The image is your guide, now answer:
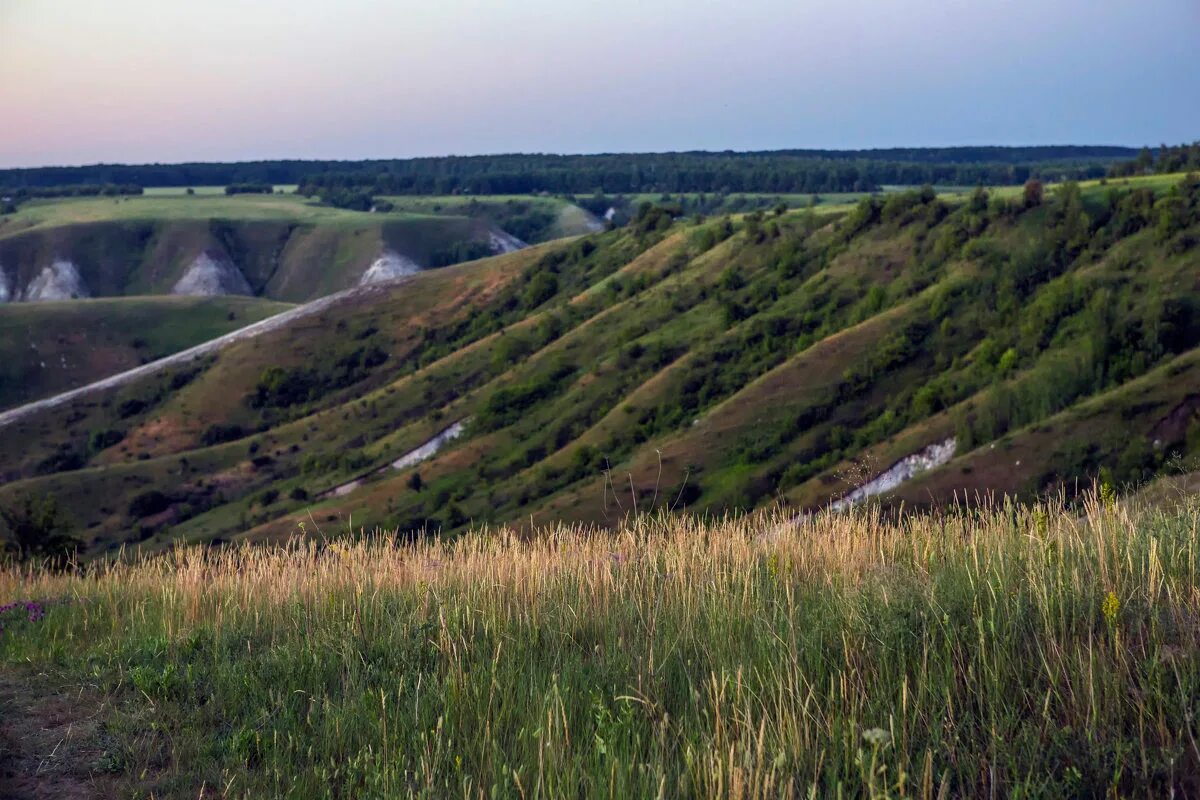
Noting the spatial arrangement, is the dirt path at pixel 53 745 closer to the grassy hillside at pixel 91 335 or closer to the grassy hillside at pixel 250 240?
the grassy hillside at pixel 91 335

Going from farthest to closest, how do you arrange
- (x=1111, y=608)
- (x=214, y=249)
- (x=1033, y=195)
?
(x=214, y=249) → (x=1033, y=195) → (x=1111, y=608)

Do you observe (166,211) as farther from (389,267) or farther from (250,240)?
(389,267)

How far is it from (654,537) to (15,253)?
16174 cm

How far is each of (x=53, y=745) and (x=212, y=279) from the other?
514 ft

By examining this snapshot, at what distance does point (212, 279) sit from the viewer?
152250 mm

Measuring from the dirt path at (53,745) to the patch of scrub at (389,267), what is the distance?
460ft

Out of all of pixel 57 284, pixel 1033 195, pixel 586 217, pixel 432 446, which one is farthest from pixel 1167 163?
pixel 57 284

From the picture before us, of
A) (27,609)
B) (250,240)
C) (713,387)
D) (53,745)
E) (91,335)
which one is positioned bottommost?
(91,335)

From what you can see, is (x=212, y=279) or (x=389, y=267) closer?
(x=389, y=267)

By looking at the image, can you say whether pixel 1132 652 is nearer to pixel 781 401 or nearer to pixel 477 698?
pixel 477 698

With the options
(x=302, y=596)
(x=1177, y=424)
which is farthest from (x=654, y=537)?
(x=1177, y=424)

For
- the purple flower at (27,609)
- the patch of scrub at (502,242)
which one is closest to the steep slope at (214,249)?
the patch of scrub at (502,242)

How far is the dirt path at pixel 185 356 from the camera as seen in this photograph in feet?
290

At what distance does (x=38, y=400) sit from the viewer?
318 ft
